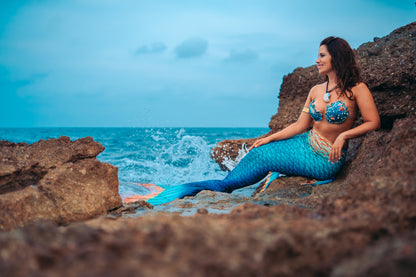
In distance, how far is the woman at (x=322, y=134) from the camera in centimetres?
325

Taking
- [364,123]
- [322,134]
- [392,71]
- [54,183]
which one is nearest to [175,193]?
[54,183]

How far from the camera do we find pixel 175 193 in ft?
11.9

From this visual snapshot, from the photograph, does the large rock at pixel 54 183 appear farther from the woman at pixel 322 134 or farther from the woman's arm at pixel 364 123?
the woman's arm at pixel 364 123

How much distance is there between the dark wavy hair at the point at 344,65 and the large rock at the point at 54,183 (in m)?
2.33

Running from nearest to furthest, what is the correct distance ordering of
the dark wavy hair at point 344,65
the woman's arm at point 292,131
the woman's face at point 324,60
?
the dark wavy hair at point 344,65
the woman's face at point 324,60
the woman's arm at point 292,131

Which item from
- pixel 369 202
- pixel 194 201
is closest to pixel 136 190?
pixel 194 201

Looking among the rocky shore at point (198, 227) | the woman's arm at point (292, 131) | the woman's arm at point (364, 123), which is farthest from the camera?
the woman's arm at point (292, 131)

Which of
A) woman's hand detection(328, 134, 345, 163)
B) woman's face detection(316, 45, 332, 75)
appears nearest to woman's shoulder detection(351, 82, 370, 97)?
woman's face detection(316, 45, 332, 75)

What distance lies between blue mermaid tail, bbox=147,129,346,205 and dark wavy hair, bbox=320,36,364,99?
587 millimetres

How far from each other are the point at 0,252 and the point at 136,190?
3.79 meters

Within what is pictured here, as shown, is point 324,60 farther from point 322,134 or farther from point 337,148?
point 337,148

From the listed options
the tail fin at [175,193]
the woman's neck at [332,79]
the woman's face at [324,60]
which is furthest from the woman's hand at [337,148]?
the tail fin at [175,193]

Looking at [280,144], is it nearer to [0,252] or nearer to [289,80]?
[289,80]

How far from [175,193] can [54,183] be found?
151 cm
